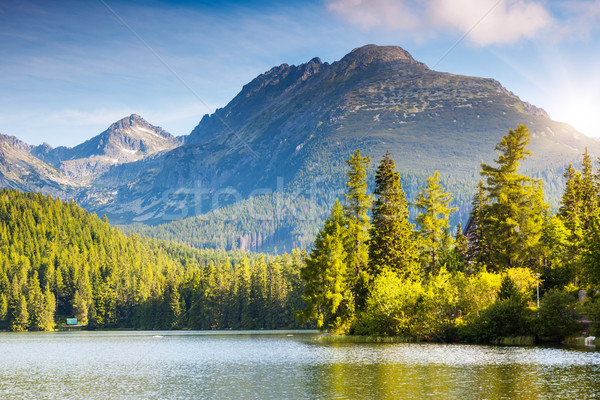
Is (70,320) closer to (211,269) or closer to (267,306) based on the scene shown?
(211,269)

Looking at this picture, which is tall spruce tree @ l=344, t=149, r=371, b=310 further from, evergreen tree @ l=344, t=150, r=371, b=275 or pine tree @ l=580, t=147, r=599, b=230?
pine tree @ l=580, t=147, r=599, b=230

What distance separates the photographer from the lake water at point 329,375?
34375 millimetres

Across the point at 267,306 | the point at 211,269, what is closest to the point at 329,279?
the point at 267,306

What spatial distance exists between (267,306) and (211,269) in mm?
27497

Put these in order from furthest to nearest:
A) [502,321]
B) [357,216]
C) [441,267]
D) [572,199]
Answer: [572,199] < [357,216] < [441,267] < [502,321]

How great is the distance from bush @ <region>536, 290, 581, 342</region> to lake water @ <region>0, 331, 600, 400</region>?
639 cm

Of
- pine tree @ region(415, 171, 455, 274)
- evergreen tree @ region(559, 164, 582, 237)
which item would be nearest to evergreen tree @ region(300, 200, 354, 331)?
pine tree @ region(415, 171, 455, 274)

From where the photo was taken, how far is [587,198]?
92688mm

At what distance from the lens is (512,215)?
7581cm

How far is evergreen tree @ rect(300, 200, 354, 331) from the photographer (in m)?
79.2

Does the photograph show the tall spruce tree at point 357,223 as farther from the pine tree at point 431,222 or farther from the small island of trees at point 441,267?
the pine tree at point 431,222

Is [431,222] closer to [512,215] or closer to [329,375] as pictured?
[512,215]

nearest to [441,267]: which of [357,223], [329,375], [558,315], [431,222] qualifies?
[431,222]

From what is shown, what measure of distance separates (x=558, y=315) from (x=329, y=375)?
32526 mm
